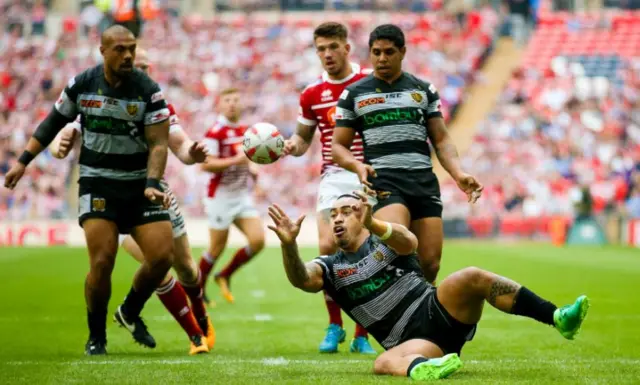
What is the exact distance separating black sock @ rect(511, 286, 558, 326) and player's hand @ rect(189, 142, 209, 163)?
3033mm

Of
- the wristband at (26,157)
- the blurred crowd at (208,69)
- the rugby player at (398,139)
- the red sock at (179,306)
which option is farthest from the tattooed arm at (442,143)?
the blurred crowd at (208,69)

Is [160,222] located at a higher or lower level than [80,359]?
higher

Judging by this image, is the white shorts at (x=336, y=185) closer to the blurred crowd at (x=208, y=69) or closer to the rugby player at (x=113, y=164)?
the rugby player at (x=113, y=164)

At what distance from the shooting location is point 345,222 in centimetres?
775

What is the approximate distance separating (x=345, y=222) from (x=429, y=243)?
137 cm

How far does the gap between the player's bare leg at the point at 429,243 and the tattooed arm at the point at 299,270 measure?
1299 mm

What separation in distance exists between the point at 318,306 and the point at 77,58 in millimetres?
24758

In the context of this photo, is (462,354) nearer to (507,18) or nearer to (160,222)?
(160,222)

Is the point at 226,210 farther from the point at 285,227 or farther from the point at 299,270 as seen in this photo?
the point at 285,227

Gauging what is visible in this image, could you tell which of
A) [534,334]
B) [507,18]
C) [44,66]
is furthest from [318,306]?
[507,18]

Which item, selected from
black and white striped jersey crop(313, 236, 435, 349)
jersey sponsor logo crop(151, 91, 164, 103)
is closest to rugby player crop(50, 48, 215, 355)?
jersey sponsor logo crop(151, 91, 164, 103)

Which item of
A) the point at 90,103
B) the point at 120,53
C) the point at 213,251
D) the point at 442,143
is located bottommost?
the point at 213,251

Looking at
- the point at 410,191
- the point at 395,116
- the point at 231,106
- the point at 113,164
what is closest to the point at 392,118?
the point at 395,116

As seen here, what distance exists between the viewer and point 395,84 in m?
9.04
